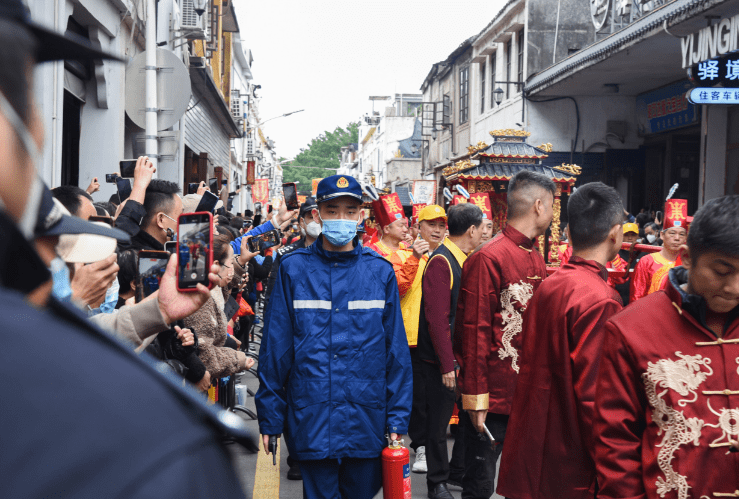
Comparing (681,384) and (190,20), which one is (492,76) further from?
(681,384)

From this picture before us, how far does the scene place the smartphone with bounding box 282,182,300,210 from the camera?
7332mm

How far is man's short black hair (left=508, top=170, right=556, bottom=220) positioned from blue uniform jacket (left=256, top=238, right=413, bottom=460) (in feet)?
3.98

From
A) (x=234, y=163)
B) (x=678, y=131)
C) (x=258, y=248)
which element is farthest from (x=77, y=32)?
(x=234, y=163)

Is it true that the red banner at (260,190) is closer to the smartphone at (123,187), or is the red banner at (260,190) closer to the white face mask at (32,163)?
the smartphone at (123,187)

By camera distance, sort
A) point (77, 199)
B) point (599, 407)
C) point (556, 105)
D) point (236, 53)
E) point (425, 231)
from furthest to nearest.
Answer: point (236, 53)
point (556, 105)
point (425, 231)
point (77, 199)
point (599, 407)

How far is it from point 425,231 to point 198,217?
4906 mm

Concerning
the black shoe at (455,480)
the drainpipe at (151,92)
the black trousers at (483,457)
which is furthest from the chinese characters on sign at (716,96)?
the drainpipe at (151,92)

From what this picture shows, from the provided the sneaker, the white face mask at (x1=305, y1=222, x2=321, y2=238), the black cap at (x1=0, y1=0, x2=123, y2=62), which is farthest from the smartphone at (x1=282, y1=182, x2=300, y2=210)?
the black cap at (x1=0, y1=0, x2=123, y2=62)

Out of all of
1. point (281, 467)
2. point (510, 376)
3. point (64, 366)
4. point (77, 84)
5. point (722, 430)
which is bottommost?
point (281, 467)

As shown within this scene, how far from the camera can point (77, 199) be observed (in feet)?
11.5

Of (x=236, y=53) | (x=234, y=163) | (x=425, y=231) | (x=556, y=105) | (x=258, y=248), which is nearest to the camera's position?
(x=425, y=231)

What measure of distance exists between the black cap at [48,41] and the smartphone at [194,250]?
63.4 inches

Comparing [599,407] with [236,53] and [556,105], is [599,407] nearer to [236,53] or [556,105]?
[556,105]

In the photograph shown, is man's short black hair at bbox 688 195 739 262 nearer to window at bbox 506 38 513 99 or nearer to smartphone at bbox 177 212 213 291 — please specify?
smartphone at bbox 177 212 213 291
